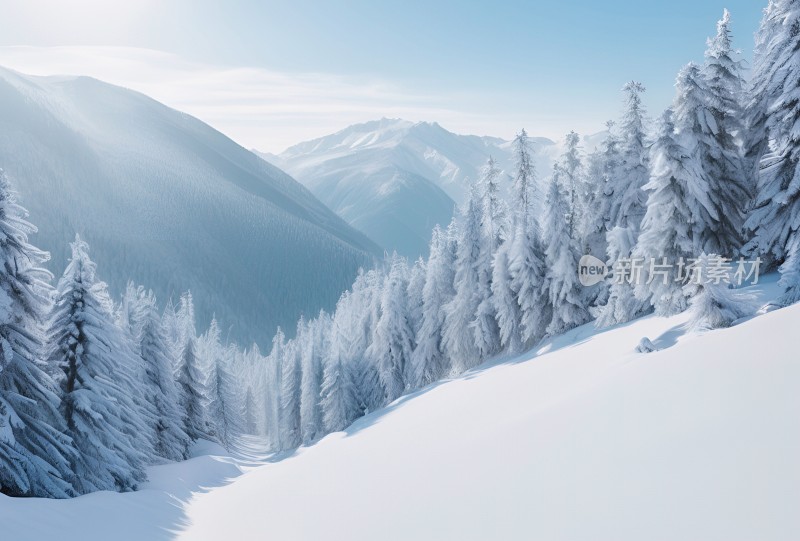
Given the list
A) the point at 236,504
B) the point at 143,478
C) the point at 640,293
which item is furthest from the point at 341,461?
the point at 640,293

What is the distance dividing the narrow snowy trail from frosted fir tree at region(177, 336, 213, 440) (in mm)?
22335

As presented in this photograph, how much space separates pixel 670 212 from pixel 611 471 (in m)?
16.9

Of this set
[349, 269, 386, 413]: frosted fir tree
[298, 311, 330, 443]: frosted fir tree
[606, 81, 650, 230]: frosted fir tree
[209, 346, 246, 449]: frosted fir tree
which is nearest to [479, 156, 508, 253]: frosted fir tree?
[606, 81, 650, 230]: frosted fir tree

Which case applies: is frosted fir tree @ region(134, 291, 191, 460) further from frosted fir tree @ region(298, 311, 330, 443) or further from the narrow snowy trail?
frosted fir tree @ region(298, 311, 330, 443)

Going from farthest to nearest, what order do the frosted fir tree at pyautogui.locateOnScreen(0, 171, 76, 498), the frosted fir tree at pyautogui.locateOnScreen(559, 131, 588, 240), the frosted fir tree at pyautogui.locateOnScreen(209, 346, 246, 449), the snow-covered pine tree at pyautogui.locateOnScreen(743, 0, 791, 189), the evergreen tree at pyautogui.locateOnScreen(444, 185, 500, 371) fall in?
the frosted fir tree at pyautogui.locateOnScreen(209, 346, 246, 449) < the evergreen tree at pyautogui.locateOnScreen(444, 185, 500, 371) < the frosted fir tree at pyautogui.locateOnScreen(559, 131, 588, 240) < the snow-covered pine tree at pyautogui.locateOnScreen(743, 0, 791, 189) < the frosted fir tree at pyautogui.locateOnScreen(0, 171, 76, 498)

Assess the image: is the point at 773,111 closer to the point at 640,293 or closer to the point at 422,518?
the point at 640,293

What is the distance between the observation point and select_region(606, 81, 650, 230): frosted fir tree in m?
29.1

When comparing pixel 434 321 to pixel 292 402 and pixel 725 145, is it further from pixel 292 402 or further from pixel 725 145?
pixel 292 402

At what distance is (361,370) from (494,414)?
107ft

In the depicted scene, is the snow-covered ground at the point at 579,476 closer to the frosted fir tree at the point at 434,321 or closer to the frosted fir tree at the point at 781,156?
the frosted fir tree at the point at 781,156

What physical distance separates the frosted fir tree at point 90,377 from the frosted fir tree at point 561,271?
973 inches

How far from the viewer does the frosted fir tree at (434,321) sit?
40156 millimetres

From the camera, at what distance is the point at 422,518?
322 inches

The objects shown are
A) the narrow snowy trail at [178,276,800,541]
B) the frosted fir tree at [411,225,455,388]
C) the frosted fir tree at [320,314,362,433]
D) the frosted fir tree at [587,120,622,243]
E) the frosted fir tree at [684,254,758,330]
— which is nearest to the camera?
the narrow snowy trail at [178,276,800,541]
